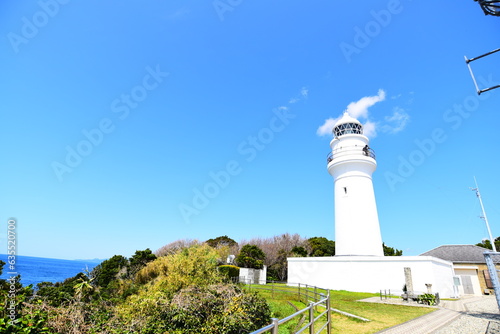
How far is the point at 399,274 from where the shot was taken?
1656 cm

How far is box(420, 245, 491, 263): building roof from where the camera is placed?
2385 cm

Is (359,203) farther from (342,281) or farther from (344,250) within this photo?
(342,281)

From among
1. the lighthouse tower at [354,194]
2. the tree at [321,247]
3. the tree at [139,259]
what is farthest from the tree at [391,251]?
the tree at [139,259]

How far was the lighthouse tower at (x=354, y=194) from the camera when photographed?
63.1 feet

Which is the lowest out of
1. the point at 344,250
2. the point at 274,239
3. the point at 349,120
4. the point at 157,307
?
the point at 157,307

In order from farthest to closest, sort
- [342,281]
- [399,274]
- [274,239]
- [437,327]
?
[274,239] < [342,281] < [399,274] < [437,327]

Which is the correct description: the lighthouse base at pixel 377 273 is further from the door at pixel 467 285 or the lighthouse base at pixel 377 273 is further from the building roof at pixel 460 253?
the building roof at pixel 460 253

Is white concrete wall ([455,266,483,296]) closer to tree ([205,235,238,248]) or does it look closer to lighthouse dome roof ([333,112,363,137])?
lighthouse dome roof ([333,112,363,137])

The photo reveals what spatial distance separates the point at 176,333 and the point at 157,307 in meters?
0.96

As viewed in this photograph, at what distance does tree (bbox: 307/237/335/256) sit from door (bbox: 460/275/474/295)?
1422cm

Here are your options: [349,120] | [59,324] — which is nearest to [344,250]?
[349,120]

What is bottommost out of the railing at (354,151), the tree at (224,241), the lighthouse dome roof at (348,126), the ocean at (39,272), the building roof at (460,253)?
the ocean at (39,272)

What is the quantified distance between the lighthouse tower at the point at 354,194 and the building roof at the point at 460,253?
11.9 m

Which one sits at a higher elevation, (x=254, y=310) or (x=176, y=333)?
(x=254, y=310)
